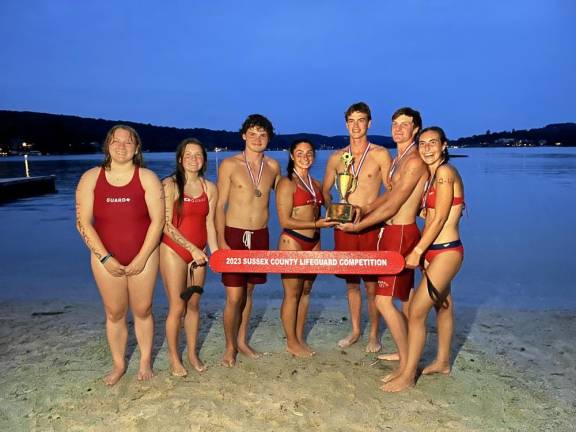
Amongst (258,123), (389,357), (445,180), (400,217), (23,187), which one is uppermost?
(258,123)

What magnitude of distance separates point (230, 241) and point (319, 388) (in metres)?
1.79

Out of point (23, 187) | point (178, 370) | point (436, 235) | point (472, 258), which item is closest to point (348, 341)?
point (178, 370)

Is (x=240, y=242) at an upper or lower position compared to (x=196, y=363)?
upper

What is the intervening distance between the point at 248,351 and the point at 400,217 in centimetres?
242

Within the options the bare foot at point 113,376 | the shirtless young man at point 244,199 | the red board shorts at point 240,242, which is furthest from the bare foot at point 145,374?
the red board shorts at point 240,242

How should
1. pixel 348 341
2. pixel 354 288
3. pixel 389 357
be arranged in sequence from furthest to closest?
pixel 354 288
pixel 348 341
pixel 389 357

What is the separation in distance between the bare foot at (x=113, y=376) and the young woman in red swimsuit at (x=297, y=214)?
1854 millimetres

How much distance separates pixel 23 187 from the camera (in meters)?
29.7

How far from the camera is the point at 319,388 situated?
4.58 m

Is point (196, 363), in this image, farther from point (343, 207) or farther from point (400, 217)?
point (400, 217)

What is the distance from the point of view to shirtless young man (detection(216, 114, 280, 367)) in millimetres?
4918

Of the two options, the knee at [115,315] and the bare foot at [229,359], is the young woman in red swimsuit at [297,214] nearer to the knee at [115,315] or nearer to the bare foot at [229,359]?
the bare foot at [229,359]

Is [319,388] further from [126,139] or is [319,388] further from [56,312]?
[56,312]

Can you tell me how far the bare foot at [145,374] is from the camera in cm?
A: 470
